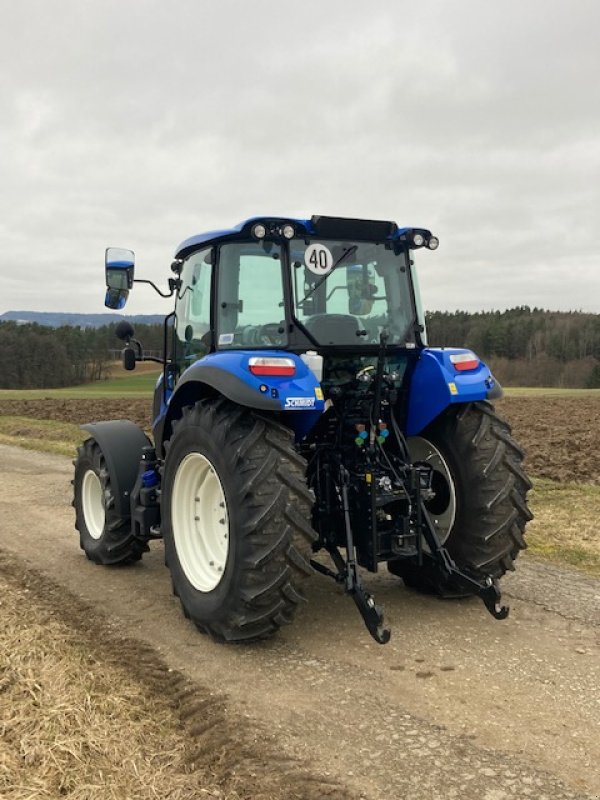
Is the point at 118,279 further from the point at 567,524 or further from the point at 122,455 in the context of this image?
the point at 567,524

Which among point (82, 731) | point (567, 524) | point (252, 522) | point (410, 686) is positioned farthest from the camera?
point (567, 524)

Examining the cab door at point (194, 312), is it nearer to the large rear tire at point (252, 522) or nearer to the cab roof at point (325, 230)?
the cab roof at point (325, 230)

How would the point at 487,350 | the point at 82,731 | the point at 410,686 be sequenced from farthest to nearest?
the point at 487,350
the point at 410,686
the point at 82,731

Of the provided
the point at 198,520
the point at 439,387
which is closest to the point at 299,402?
the point at 439,387

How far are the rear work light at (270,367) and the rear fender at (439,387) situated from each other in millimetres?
1133

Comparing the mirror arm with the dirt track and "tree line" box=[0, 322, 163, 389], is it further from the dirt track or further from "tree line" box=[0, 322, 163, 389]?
"tree line" box=[0, 322, 163, 389]

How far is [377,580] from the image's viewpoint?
17.6 ft

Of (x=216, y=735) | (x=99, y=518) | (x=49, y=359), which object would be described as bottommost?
(x=216, y=735)

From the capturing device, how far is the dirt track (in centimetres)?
282

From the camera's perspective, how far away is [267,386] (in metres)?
3.89

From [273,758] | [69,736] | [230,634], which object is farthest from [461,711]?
[69,736]

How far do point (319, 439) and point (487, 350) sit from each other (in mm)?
74545

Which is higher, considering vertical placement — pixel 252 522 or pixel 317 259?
pixel 317 259

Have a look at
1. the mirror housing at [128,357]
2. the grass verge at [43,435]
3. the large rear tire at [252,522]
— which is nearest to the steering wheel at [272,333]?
the large rear tire at [252,522]
